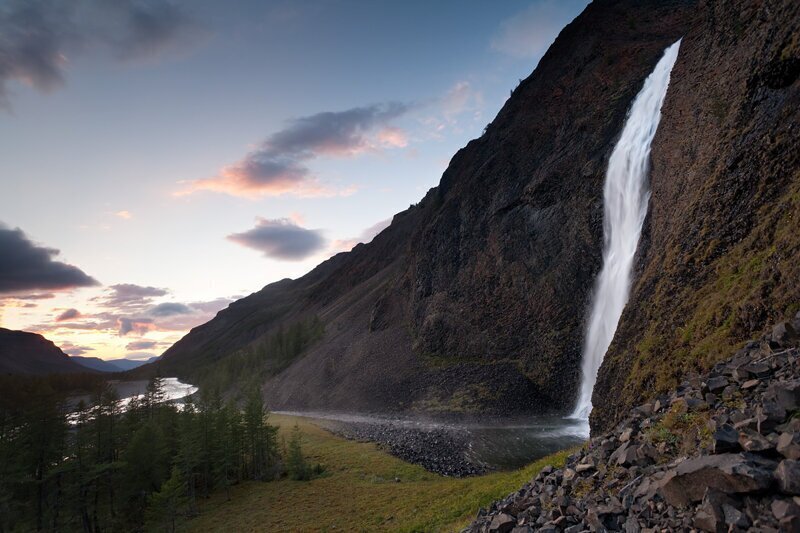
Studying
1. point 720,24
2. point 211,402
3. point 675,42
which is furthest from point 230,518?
point 675,42

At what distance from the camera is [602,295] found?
173 ft

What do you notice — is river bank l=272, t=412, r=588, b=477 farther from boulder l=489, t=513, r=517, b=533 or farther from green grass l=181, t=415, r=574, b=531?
boulder l=489, t=513, r=517, b=533

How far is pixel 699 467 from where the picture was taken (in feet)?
24.3

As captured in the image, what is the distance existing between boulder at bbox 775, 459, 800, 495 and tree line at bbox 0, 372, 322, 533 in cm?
4001

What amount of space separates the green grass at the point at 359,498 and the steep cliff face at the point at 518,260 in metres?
19.3

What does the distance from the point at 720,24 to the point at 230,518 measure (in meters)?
63.8

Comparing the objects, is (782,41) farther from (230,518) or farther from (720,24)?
(230,518)

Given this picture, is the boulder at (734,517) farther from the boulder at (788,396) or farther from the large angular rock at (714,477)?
the boulder at (788,396)

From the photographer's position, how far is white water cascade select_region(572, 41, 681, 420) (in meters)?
46.7

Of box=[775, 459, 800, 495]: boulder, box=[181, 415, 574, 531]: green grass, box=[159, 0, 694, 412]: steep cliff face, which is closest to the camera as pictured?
box=[775, 459, 800, 495]: boulder

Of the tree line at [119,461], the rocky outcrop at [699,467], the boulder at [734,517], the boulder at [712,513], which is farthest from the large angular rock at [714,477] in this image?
the tree line at [119,461]

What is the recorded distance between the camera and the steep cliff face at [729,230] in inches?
632

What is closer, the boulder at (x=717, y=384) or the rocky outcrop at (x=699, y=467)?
the rocky outcrop at (x=699, y=467)


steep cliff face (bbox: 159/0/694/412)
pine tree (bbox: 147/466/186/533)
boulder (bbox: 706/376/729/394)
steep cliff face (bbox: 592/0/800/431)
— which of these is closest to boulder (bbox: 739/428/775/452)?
boulder (bbox: 706/376/729/394)
